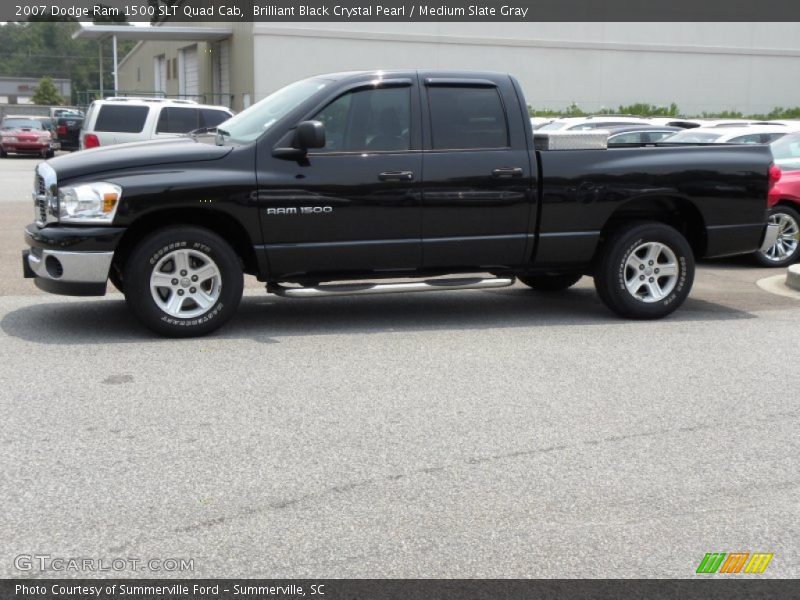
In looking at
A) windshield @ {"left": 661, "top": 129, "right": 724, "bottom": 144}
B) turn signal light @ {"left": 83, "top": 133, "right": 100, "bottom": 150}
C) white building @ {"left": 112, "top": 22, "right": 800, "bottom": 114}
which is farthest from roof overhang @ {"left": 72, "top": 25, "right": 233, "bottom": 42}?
windshield @ {"left": 661, "top": 129, "right": 724, "bottom": 144}

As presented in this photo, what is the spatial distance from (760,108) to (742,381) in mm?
39510

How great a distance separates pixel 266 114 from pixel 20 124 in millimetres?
34402

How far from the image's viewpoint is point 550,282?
393 inches

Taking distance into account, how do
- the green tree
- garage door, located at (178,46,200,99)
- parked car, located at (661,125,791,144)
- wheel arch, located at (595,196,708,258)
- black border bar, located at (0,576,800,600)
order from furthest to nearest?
the green tree < garage door, located at (178,46,200,99) < parked car, located at (661,125,791,144) < wheel arch, located at (595,196,708,258) < black border bar, located at (0,576,800,600)

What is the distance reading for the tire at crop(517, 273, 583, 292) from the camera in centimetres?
991

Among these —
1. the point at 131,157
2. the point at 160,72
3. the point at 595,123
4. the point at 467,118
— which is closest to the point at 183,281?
the point at 131,157

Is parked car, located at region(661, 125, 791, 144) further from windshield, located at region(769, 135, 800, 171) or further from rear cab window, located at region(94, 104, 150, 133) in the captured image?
rear cab window, located at region(94, 104, 150, 133)

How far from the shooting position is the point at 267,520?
4262mm

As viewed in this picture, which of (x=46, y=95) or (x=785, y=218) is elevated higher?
(x=46, y=95)

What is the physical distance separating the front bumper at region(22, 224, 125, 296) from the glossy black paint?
16 mm

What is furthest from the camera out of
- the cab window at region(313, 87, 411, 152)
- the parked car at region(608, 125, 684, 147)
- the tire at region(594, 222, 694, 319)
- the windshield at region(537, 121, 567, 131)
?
the windshield at region(537, 121, 567, 131)

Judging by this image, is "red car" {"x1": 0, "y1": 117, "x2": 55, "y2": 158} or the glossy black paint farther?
"red car" {"x1": 0, "y1": 117, "x2": 55, "y2": 158}

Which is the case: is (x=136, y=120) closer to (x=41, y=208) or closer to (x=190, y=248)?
(x=41, y=208)

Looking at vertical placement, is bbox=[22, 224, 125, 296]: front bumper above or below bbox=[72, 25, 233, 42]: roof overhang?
below
